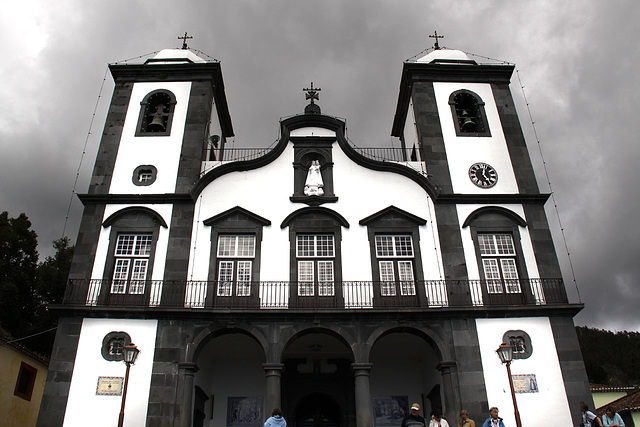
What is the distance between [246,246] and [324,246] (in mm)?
2271

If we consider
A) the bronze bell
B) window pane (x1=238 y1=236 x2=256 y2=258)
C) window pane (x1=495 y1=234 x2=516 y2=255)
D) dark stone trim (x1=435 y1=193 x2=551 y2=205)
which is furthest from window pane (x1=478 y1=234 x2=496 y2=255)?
the bronze bell

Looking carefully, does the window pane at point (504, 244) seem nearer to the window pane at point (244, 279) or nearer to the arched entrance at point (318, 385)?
the arched entrance at point (318, 385)

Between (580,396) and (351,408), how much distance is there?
6373mm

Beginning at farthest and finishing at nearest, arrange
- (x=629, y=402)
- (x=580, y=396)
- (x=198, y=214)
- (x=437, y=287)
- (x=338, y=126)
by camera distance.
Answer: (x=629, y=402) < (x=338, y=126) < (x=198, y=214) < (x=437, y=287) < (x=580, y=396)

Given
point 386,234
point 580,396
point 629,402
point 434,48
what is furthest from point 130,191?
point 629,402

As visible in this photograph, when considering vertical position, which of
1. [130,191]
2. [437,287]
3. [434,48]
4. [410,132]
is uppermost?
[434,48]

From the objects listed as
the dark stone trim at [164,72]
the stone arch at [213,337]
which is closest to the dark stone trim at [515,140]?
the stone arch at [213,337]

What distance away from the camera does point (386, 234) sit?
53.1ft

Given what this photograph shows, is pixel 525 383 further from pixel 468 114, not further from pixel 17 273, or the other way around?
pixel 17 273

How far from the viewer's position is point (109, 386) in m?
13.7

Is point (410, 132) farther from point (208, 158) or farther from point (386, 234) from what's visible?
point (208, 158)

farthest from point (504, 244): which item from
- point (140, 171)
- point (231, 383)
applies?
point (140, 171)

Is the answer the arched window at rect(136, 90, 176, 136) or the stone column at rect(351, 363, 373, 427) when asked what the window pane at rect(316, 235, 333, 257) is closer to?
the stone column at rect(351, 363, 373, 427)

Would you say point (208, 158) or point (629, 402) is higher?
point (208, 158)
